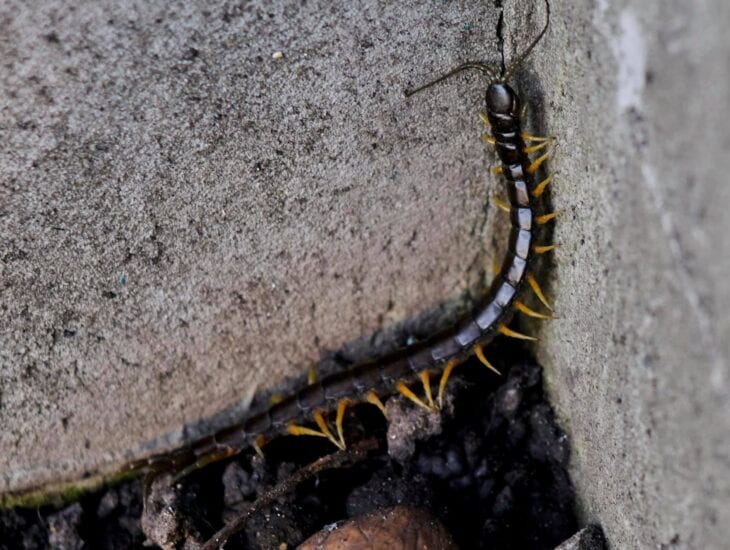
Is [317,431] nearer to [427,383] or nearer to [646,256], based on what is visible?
[427,383]

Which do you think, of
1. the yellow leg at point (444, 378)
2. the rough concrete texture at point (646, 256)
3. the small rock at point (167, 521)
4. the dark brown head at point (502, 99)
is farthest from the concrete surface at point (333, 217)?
the yellow leg at point (444, 378)

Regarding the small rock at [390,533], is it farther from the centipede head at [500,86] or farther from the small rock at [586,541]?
the centipede head at [500,86]

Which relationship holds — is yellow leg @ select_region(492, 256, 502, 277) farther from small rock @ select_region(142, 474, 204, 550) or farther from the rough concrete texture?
small rock @ select_region(142, 474, 204, 550)

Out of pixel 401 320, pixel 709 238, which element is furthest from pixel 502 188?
pixel 709 238

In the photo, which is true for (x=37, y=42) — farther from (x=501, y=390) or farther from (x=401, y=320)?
(x=501, y=390)

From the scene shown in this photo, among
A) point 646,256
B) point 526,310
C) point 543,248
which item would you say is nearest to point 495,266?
point 526,310

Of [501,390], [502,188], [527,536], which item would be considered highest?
[502,188]

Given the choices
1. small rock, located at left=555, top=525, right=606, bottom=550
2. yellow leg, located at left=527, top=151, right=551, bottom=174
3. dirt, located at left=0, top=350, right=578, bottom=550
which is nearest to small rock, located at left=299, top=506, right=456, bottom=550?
dirt, located at left=0, top=350, right=578, bottom=550
